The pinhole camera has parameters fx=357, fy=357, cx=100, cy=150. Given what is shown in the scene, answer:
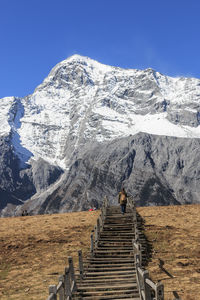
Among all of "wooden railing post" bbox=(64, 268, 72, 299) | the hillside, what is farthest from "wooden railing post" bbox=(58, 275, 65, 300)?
the hillside

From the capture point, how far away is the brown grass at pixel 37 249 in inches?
827

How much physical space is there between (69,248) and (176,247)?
8.76 metres

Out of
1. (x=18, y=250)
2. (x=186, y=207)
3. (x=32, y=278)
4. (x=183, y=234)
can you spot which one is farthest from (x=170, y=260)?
(x=186, y=207)

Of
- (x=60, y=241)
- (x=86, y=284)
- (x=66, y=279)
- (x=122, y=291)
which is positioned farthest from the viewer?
(x=60, y=241)

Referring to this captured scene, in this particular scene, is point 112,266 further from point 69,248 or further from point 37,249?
point 37,249

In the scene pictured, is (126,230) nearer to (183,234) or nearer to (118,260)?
(183,234)

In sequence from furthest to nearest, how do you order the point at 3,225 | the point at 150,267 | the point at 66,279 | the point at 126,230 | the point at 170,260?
the point at 3,225
the point at 126,230
the point at 170,260
the point at 150,267
the point at 66,279

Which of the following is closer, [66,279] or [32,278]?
[66,279]

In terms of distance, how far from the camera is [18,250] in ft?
99.3

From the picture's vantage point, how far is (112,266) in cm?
2055

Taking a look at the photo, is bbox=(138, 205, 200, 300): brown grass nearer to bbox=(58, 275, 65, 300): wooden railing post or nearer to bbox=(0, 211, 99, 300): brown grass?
bbox=(58, 275, 65, 300): wooden railing post

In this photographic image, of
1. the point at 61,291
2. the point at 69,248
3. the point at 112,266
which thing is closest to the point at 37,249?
the point at 69,248

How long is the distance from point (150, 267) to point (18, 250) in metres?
12.9

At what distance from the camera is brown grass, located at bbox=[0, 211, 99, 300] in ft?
68.9
